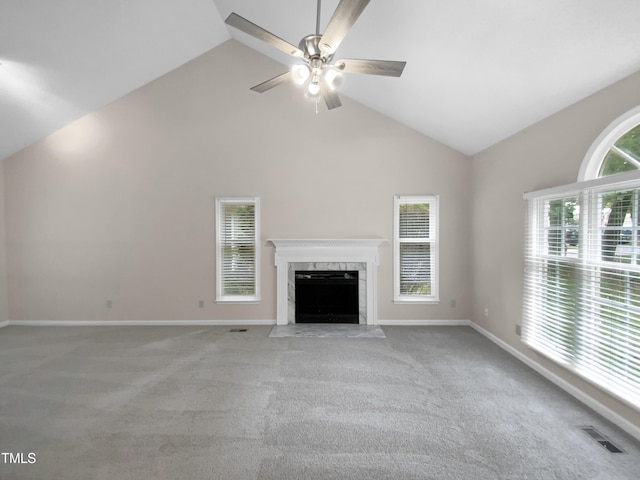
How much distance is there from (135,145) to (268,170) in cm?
214

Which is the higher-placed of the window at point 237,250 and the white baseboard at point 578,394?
the window at point 237,250

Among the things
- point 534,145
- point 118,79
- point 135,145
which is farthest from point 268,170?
point 534,145

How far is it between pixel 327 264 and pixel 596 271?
3104 mm

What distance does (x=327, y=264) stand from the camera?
15.2 feet

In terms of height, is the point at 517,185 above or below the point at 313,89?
below

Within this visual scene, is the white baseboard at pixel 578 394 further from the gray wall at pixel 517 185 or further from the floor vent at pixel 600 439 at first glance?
the floor vent at pixel 600 439

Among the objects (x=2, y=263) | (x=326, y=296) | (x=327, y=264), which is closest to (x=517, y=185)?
(x=327, y=264)

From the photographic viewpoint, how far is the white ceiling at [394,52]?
2.12m

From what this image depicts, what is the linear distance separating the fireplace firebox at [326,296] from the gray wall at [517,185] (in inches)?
76.1

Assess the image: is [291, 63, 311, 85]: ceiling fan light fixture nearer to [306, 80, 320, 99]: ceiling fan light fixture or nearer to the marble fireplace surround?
[306, 80, 320, 99]: ceiling fan light fixture

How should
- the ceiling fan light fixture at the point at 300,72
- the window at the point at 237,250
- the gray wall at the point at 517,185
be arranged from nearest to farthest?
the ceiling fan light fixture at the point at 300,72, the gray wall at the point at 517,185, the window at the point at 237,250

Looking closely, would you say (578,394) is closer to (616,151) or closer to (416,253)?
(616,151)

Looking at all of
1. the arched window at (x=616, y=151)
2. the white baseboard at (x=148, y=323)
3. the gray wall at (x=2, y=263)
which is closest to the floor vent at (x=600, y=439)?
the arched window at (x=616, y=151)

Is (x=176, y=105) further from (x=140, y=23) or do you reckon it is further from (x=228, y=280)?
(x=228, y=280)
